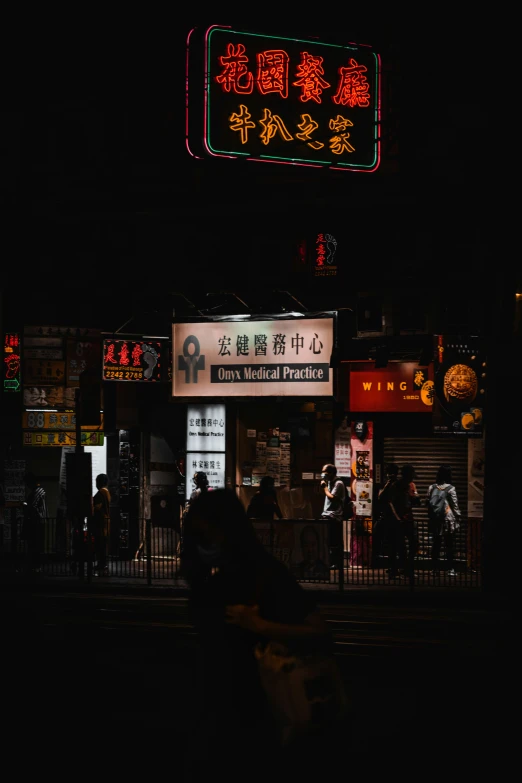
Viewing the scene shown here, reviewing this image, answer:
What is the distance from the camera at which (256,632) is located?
4852mm

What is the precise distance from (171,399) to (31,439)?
10.2 ft

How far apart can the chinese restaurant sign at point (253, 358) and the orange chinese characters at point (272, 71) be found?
5523 millimetres

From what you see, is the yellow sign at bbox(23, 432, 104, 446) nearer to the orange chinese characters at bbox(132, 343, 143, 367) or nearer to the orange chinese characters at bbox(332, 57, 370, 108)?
the orange chinese characters at bbox(132, 343, 143, 367)

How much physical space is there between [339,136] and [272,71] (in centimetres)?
214

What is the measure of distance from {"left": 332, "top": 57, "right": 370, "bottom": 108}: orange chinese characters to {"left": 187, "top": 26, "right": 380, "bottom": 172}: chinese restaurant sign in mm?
23

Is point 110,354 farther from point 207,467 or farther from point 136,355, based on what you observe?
point 207,467

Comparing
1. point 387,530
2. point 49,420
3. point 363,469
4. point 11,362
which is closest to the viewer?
point 387,530

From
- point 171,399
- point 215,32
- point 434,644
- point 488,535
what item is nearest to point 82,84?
point 215,32

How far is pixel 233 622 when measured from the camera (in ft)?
16.1

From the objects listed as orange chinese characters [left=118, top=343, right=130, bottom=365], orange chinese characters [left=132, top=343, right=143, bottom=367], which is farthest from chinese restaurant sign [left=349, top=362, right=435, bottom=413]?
orange chinese characters [left=118, top=343, right=130, bottom=365]

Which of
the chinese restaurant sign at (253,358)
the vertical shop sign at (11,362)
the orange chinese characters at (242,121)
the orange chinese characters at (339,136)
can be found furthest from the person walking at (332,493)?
the vertical shop sign at (11,362)

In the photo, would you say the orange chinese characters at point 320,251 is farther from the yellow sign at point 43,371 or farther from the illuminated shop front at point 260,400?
the yellow sign at point 43,371

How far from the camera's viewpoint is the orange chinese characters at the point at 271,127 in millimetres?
24078

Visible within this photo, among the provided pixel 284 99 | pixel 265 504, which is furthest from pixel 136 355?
pixel 284 99
